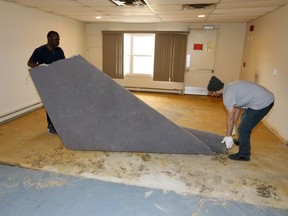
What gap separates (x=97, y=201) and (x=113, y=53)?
5323 mm

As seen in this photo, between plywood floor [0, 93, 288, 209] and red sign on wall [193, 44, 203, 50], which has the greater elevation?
red sign on wall [193, 44, 203, 50]

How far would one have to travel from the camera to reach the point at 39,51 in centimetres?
294

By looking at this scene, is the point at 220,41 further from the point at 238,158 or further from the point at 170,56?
the point at 238,158

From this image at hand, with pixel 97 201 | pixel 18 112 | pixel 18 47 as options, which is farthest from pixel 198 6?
pixel 18 112

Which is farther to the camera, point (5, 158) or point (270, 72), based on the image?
point (270, 72)

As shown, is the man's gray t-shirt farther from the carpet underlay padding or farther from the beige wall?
the beige wall

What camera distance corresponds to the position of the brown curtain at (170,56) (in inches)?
241

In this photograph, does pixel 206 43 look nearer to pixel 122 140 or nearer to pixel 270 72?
pixel 270 72

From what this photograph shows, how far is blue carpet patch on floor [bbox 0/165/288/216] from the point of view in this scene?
1.72m

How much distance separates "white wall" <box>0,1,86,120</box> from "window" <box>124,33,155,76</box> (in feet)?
7.39

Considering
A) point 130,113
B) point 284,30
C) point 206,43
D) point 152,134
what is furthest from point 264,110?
point 206,43

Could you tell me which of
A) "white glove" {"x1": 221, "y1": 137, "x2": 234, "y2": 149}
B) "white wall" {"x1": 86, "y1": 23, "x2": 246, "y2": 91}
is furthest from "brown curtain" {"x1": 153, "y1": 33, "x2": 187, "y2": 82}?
"white glove" {"x1": 221, "y1": 137, "x2": 234, "y2": 149}

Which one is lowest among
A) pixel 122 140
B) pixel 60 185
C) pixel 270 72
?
pixel 60 185

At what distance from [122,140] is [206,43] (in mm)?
4535
